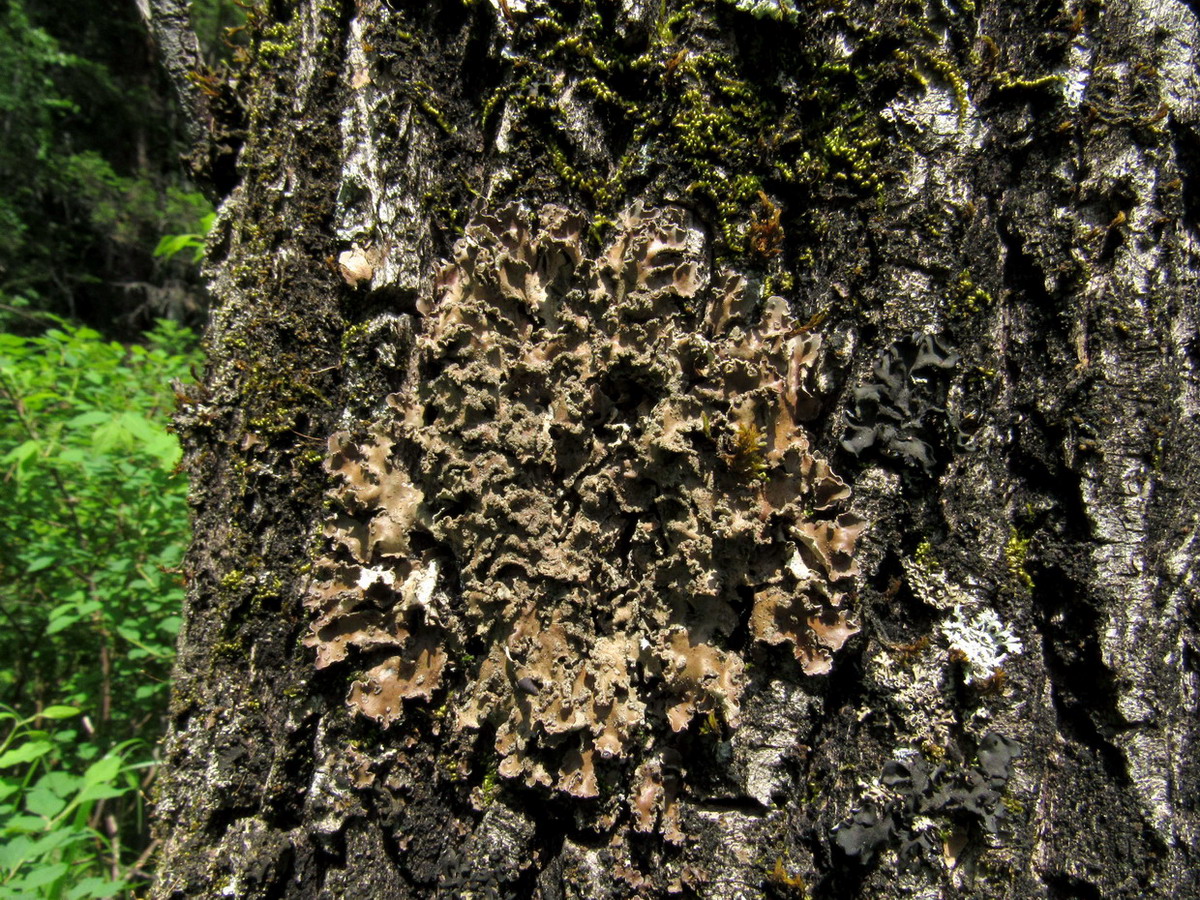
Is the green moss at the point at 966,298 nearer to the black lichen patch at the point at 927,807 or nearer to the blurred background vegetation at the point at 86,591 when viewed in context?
the black lichen patch at the point at 927,807

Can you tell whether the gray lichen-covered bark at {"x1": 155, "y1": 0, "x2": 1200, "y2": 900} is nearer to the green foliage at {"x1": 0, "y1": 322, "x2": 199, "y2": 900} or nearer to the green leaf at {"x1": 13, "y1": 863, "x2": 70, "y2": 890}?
the green leaf at {"x1": 13, "y1": 863, "x2": 70, "y2": 890}

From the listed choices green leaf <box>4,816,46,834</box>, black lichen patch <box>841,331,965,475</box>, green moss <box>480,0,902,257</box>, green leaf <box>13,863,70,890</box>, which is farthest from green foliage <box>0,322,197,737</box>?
black lichen patch <box>841,331,965,475</box>

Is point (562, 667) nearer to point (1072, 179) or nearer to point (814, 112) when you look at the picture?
point (814, 112)

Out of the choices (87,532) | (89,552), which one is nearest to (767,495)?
(89,552)

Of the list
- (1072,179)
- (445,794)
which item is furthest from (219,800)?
(1072,179)

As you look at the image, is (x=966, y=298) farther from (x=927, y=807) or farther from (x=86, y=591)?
(x=86, y=591)
